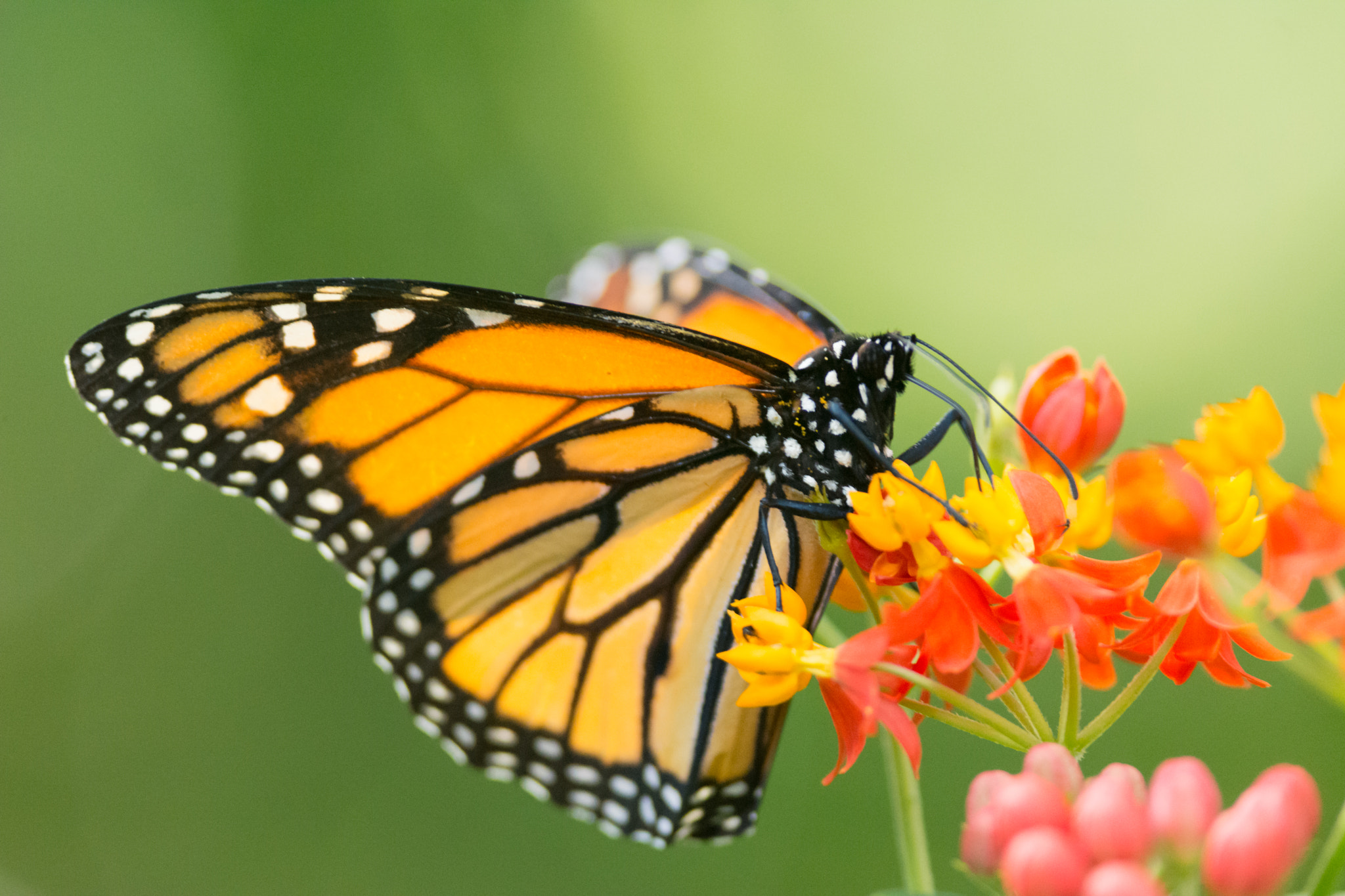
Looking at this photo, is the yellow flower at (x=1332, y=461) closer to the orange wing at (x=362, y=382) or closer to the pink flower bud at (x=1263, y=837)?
the pink flower bud at (x=1263, y=837)

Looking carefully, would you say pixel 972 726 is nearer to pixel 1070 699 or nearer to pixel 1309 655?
pixel 1070 699

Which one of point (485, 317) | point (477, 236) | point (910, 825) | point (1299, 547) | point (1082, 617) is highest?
point (477, 236)

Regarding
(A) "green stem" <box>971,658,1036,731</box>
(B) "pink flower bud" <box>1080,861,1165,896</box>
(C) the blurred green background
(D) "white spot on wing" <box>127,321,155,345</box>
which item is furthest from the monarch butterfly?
(C) the blurred green background

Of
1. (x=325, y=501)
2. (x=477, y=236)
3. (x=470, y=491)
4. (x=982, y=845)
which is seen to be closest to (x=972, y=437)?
(x=982, y=845)

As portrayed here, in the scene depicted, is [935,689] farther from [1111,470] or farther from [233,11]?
[233,11]

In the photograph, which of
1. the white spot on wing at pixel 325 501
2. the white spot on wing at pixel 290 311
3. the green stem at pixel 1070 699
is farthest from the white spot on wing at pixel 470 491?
the green stem at pixel 1070 699

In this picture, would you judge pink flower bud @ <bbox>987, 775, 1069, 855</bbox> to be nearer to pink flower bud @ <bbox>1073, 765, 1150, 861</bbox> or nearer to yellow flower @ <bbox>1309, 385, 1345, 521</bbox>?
pink flower bud @ <bbox>1073, 765, 1150, 861</bbox>
